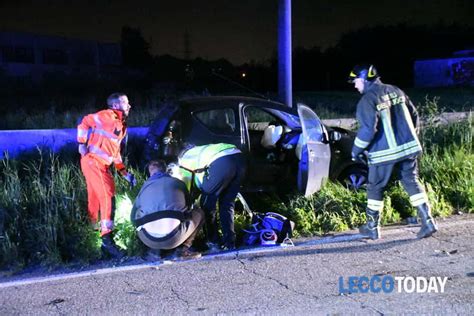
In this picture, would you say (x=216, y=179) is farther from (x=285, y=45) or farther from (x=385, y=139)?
(x=285, y=45)

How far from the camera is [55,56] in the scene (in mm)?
52156

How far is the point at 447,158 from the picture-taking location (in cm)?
811

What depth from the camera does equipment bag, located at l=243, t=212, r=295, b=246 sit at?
5.89 meters

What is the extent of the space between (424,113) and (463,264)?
558 cm

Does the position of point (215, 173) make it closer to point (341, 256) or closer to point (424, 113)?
point (341, 256)

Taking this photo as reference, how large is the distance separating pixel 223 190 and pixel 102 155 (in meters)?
1.32

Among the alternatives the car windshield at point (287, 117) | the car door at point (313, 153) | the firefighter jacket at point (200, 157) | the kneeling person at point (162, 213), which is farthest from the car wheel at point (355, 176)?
the kneeling person at point (162, 213)

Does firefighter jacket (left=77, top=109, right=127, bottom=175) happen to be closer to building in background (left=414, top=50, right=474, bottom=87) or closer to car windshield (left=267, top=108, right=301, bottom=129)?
car windshield (left=267, top=108, right=301, bottom=129)

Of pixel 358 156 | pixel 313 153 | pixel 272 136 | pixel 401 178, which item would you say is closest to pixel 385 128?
pixel 358 156

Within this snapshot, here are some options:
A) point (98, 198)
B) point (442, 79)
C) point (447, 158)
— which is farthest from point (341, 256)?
point (442, 79)

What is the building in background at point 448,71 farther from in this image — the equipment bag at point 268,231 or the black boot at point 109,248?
the black boot at point 109,248

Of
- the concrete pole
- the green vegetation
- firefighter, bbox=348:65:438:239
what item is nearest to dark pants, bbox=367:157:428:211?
firefighter, bbox=348:65:438:239

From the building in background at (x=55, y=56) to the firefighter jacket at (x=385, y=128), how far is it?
38.6 m

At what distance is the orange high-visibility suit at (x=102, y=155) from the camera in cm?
567
